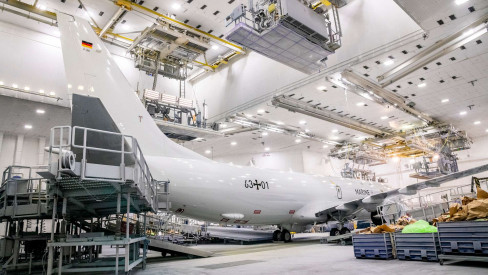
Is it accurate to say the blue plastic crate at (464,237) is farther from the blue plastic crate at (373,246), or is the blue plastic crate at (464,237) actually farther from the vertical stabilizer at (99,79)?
the vertical stabilizer at (99,79)

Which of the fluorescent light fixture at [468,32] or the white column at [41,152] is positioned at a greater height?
the fluorescent light fixture at [468,32]

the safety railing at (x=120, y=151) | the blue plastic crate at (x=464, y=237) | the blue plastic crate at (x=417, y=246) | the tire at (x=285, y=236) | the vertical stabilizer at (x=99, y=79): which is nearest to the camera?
the safety railing at (x=120, y=151)

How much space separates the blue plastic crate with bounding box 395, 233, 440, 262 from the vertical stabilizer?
7.50m

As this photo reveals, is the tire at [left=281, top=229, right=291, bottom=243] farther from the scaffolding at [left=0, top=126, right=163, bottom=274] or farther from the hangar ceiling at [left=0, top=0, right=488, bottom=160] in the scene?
→ the scaffolding at [left=0, top=126, right=163, bottom=274]

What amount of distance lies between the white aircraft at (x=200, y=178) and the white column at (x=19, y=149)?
47.8 feet

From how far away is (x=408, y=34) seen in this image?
1180 cm

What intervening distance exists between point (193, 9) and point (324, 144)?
16.6 m

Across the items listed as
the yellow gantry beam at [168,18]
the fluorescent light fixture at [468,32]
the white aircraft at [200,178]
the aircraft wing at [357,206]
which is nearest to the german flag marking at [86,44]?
the white aircraft at [200,178]

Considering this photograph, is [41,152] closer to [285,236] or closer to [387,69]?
[285,236]

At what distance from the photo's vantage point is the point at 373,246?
8.12 m

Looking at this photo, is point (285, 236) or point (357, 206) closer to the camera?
point (357, 206)

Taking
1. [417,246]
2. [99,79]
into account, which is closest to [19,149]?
[99,79]

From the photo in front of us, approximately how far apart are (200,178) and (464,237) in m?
7.45

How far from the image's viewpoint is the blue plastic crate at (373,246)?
312 inches
